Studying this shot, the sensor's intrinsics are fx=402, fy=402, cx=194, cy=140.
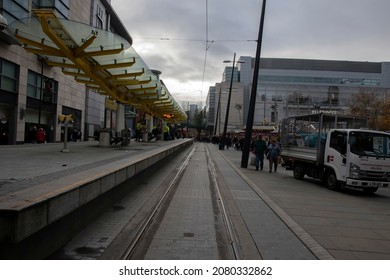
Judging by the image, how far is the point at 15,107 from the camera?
2642cm

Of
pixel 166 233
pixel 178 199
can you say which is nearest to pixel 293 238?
pixel 166 233

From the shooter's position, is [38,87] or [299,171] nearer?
[299,171]

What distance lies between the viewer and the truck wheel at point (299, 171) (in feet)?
57.1

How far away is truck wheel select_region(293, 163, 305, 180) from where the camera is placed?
1739 cm

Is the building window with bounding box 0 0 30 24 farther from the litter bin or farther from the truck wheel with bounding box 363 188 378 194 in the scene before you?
the truck wheel with bounding box 363 188 378 194

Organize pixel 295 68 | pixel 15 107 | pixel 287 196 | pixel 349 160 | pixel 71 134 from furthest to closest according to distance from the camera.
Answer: pixel 295 68 < pixel 71 134 < pixel 15 107 < pixel 349 160 < pixel 287 196

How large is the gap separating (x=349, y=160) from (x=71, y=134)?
28892mm

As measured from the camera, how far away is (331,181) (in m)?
14.4

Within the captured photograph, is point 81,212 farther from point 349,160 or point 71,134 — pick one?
point 71,134

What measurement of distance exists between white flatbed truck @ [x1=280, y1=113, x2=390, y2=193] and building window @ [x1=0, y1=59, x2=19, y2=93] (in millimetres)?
17980

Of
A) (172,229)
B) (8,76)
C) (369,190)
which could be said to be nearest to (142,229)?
(172,229)

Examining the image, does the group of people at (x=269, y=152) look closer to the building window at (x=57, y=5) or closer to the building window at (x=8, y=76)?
the building window at (x=8, y=76)

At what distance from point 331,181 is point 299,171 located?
3.25 m

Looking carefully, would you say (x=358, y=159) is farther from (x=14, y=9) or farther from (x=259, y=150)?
(x=14, y=9)
